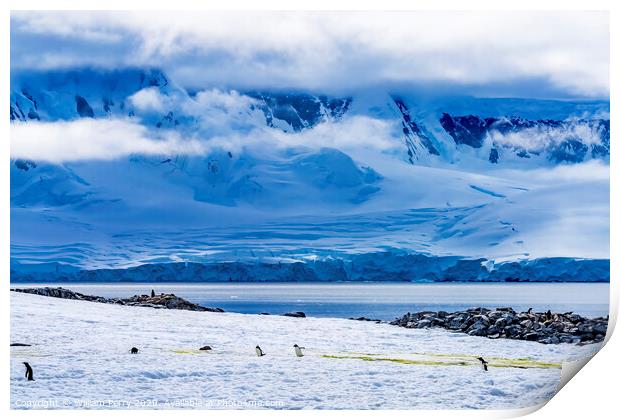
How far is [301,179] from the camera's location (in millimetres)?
11617

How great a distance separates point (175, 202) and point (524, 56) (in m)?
3.94

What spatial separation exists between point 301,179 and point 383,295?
7.34 ft

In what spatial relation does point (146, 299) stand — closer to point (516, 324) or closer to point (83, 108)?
point (83, 108)

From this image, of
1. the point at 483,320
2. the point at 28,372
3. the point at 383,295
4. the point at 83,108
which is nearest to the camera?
the point at 28,372

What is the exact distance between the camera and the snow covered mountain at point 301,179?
36.9ft

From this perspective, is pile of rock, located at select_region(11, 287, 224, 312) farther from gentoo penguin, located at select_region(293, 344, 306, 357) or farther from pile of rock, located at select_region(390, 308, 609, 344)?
pile of rock, located at select_region(390, 308, 609, 344)

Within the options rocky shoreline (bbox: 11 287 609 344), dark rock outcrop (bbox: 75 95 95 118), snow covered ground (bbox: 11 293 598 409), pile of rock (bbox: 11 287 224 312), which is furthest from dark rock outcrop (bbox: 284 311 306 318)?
dark rock outcrop (bbox: 75 95 95 118)

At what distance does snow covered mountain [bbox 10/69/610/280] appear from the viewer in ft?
36.9

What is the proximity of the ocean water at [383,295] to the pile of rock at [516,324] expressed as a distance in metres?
0.08

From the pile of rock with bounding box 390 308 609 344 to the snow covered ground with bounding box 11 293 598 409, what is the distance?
176mm

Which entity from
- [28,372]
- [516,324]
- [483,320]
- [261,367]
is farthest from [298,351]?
[28,372]

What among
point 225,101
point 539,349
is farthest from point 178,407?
point 539,349

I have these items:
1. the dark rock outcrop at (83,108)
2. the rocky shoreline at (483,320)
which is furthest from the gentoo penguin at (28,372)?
the dark rock outcrop at (83,108)

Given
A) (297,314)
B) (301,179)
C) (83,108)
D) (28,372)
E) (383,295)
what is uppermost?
(83,108)
